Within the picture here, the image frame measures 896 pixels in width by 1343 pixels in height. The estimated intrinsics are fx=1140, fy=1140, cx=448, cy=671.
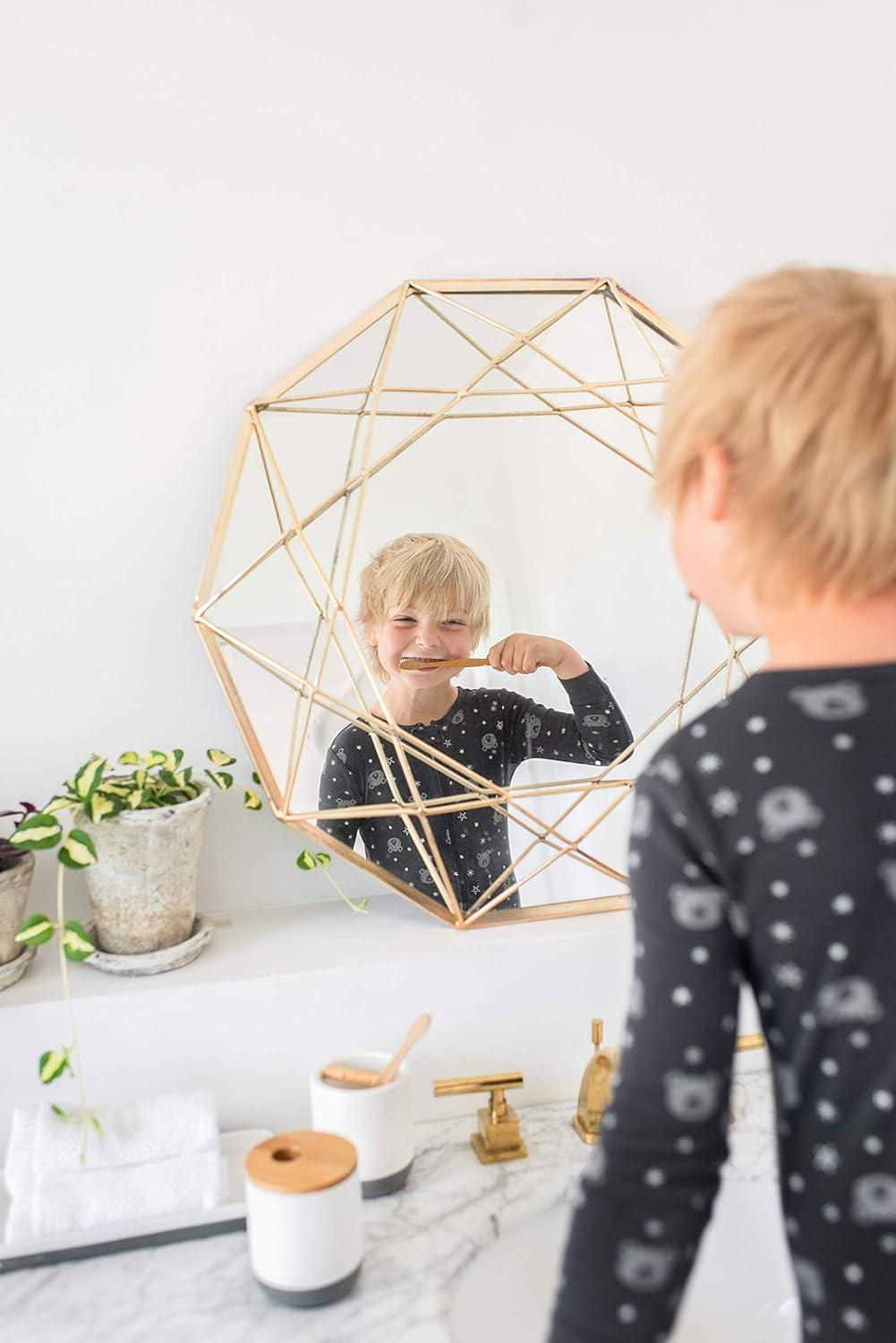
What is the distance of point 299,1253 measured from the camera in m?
0.85

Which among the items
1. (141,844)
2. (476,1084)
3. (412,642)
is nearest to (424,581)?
(412,642)

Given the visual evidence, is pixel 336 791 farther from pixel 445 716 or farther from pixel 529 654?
pixel 529 654

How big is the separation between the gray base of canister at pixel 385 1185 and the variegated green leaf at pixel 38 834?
398mm

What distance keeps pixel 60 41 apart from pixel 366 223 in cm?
33

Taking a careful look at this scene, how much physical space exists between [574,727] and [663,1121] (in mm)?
584

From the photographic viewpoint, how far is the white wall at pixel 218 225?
3.61 ft

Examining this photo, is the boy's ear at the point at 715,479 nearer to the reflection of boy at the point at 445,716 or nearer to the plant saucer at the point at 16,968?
the reflection of boy at the point at 445,716

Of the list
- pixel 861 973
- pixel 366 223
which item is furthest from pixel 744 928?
pixel 366 223

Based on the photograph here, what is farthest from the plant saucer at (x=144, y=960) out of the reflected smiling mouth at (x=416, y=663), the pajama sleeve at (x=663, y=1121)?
the pajama sleeve at (x=663, y=1121)

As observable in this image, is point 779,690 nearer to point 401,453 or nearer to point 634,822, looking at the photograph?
point 634,822

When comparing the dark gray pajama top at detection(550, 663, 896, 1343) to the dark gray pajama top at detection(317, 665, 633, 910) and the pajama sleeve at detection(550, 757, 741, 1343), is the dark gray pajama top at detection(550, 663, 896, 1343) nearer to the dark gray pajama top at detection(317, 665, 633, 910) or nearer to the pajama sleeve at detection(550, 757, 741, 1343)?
the pajama sleeve at detection(550, 757, 741, 1343)

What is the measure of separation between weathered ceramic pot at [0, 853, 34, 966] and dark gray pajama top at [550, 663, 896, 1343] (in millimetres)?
611

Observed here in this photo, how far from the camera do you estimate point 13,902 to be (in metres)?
1.03

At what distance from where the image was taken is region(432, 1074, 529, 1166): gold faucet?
3.43 ft
